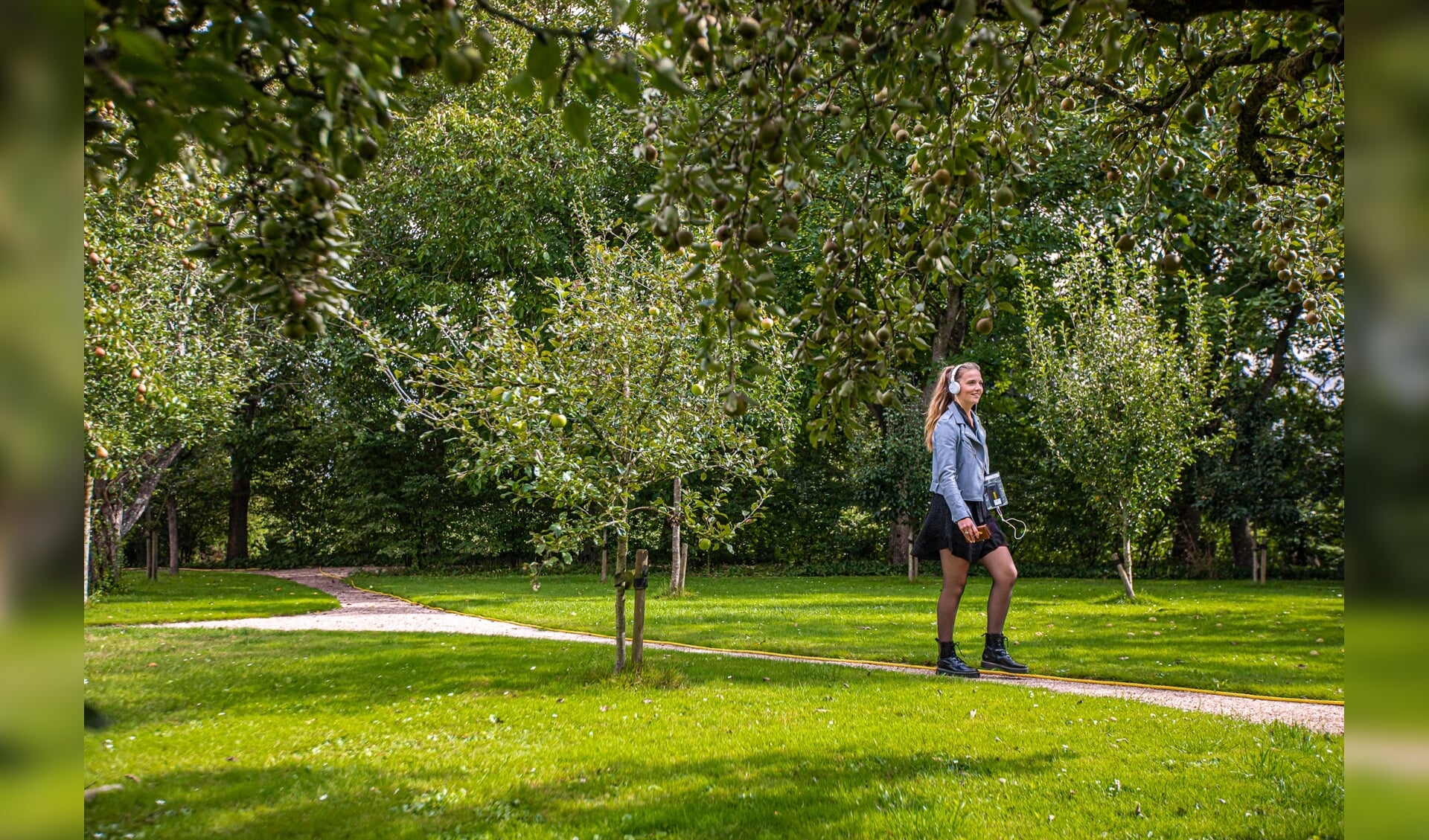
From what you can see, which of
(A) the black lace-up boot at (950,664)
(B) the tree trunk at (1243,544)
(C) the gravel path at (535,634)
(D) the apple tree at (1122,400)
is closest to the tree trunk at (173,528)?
(C) the gravel path at (535,634)

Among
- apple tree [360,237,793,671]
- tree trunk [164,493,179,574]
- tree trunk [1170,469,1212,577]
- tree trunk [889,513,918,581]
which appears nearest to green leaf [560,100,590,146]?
apple tree [360,237,793,671]

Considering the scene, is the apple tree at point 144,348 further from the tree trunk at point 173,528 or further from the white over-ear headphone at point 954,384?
the tree trunk at point 173,528

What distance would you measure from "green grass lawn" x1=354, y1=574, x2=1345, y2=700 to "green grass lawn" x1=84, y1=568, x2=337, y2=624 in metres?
2.08

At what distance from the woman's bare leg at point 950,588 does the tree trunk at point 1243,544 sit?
55.4ft

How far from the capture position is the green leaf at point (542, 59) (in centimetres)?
170

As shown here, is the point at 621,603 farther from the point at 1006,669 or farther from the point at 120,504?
the point at 120,504

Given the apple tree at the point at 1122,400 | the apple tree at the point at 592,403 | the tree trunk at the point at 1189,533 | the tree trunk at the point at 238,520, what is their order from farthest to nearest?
the tree trunk at the point at 238,520 < the tree trunk at the point at 1189,533 < the apple tree at the point at 1122,400 < the apple tree at the point at 592,403

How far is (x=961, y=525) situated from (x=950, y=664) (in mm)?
1310

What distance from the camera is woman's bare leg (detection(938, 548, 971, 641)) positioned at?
21.7 feet

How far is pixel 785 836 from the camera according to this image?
3428 millimetres

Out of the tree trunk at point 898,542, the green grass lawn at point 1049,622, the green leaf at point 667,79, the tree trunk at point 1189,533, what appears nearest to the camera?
the green leaf at point 667,79
